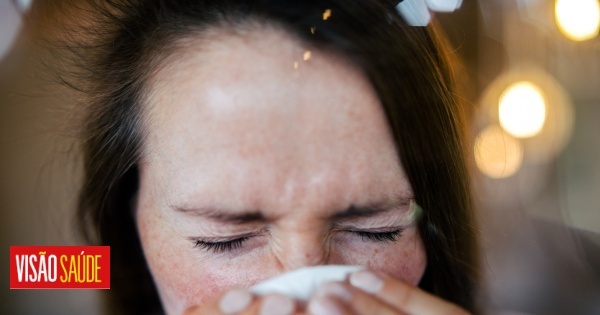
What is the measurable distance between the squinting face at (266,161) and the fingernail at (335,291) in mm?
47

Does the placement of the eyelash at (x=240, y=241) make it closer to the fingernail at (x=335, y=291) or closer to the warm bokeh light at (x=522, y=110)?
the fingernail at (x=335, y=291)

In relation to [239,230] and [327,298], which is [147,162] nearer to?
[239,230]

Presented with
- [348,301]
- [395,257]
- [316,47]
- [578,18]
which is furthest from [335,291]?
[578,18]

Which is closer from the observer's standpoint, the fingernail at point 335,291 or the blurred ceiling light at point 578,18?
the fingernail at point 335,291

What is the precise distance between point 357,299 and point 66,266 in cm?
39

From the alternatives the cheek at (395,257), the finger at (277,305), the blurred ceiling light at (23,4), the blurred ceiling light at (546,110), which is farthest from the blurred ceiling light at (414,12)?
the blurred ceiling light at (23,4)

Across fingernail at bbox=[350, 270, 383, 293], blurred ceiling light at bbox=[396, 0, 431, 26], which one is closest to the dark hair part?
blurred ceiling light at bbox=[396, 0, 431, 26]

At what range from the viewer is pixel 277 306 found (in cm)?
65

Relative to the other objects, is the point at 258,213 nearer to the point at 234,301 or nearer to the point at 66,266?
the point at 234,301

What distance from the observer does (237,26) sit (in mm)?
699

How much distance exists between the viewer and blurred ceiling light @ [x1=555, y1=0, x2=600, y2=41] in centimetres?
81

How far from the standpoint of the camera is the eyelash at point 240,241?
0.71m

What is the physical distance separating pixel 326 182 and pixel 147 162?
230 mm

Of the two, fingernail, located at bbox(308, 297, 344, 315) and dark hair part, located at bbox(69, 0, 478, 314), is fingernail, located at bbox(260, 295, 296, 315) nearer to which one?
fingernail, located at bbox(308, 297, 344, 315)
